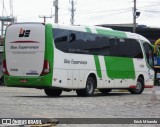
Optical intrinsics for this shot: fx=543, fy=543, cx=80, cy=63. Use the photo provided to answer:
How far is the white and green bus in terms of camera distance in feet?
76.1

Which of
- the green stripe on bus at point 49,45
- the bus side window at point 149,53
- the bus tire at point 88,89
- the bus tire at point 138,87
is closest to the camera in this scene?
the green stripe on bus at point 49,45

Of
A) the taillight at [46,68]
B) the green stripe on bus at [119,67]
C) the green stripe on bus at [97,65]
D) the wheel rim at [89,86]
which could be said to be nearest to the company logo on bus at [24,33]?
the taillight at [46,68]

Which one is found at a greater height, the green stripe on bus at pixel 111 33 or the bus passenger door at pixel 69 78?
the green stripe on bus at pixel 111 33

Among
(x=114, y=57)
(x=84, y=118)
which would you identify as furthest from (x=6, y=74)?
(x=84, y=118)

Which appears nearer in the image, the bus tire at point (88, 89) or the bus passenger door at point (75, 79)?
the bus passenger door at point (75, 79)

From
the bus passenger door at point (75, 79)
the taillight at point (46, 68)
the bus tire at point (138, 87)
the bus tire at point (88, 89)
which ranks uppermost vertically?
the taillight at point (46, 68)

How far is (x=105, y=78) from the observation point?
26.5 meters

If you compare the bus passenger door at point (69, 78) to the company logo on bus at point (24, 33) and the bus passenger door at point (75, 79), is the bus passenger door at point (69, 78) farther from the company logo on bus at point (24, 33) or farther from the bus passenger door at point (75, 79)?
the company logo on bus at point (24, 33)

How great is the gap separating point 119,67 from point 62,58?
16.1ft

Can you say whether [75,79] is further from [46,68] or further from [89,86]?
[46,68]

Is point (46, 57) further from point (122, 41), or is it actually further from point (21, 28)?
point (122, 41)

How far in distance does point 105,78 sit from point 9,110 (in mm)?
10960

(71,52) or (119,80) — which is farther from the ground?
(71,52)

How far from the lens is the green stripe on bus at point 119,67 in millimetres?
26703
